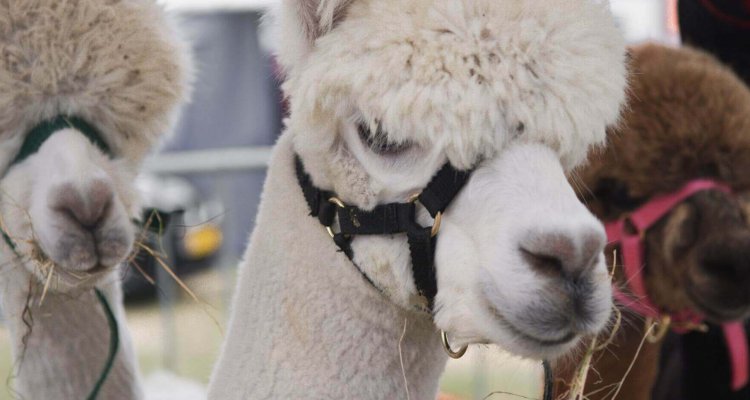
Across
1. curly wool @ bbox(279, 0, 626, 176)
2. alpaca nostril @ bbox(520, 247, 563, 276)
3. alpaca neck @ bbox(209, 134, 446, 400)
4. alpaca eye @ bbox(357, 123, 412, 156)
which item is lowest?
alpaca neck @ bbox(209, 134, 446, 400)

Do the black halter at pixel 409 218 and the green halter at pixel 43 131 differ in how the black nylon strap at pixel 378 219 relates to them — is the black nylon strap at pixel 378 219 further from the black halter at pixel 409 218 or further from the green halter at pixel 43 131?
the green halter at pixel 43 131

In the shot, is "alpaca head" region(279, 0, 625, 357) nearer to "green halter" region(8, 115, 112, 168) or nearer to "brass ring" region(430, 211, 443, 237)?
"brass ring" region(430, 211, 443, 237)

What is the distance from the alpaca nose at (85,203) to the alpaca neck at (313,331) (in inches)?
16.7

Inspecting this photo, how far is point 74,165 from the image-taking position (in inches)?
90.6

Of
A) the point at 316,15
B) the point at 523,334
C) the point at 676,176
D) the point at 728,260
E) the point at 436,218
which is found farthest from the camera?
the point at 676,176

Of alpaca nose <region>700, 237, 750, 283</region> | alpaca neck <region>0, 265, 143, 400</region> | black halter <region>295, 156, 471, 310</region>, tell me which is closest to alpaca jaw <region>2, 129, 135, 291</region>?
alpaca neck <region>0, 265, 143, 400</region>

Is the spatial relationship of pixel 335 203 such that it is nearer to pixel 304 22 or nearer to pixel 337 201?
pixel 337 201

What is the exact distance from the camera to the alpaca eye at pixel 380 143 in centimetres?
192

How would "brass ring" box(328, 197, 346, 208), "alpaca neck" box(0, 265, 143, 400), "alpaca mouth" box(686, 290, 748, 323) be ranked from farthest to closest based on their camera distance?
"alpaca mouth" box(686, 290, 748, 323)
"alpaca neck" box(0, 265, 143, 400)
"brass ring" box(328, 197, 346, 208)

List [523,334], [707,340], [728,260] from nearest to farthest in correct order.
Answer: [523,334] < [728,260] < [707,340]

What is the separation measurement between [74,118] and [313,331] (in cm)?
91

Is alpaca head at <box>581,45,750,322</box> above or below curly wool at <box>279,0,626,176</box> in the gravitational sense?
below

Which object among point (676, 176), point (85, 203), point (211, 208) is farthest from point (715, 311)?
point (211, 208)

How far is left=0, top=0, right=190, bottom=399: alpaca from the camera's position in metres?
2.30
